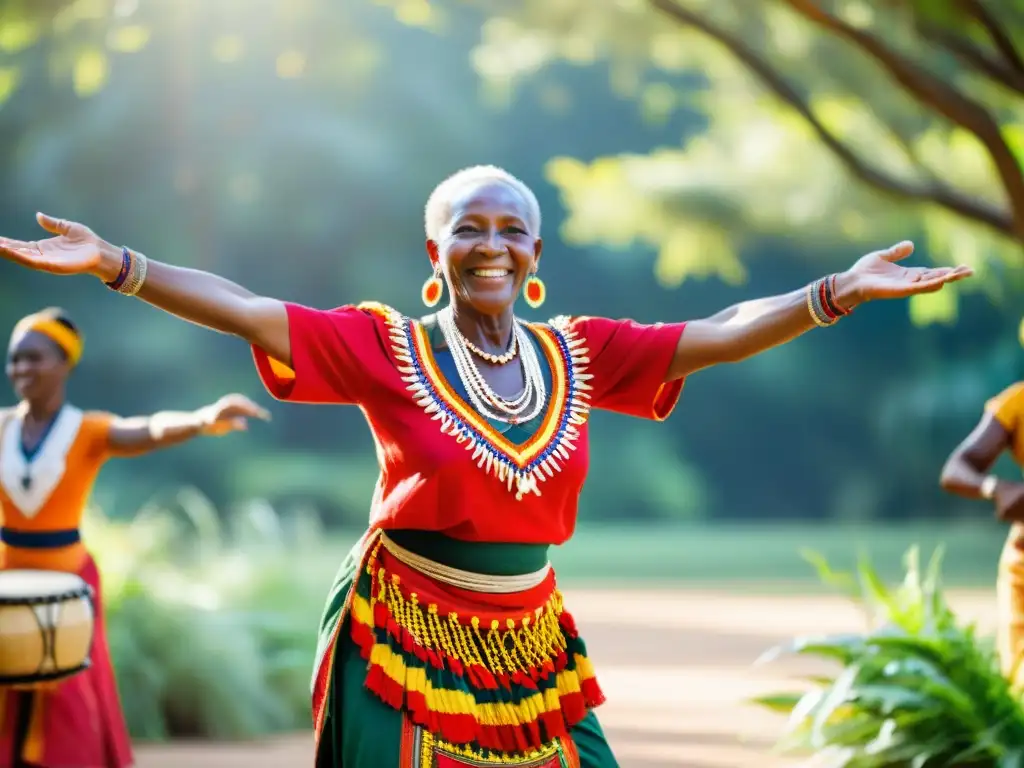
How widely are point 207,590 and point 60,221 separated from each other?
6981 millimetres

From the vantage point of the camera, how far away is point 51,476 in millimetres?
6531

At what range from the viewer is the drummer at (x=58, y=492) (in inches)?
247

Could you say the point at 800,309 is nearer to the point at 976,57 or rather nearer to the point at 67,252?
the point at 67,252

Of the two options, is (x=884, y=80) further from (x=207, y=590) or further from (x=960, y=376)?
(x=960, y=376)

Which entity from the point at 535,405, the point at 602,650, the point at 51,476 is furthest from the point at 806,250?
the point at 535,405

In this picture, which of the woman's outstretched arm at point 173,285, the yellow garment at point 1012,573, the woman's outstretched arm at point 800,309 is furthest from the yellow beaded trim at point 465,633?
the yellow garment at point 1012,573

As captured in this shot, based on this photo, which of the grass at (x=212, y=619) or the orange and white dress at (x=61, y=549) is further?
the grass at (x=212, y=619)

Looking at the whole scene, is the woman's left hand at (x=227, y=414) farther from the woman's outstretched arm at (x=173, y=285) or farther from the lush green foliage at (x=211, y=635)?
the lush green foliage at (x=211, y=635)

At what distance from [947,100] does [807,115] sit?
1249 millimetres

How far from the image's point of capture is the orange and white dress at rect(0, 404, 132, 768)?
6.28 m

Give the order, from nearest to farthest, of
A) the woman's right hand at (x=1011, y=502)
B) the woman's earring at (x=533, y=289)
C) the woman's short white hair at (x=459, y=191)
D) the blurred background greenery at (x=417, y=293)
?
the woman's short white hair at (x=459, y=191), the woman's earring at (x=533, y=289), the woman's right hand at (x=1011, y=502), the blurred background greenery at (x=417, y=293)

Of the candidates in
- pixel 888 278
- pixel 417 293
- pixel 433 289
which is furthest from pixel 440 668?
pixel 417 293

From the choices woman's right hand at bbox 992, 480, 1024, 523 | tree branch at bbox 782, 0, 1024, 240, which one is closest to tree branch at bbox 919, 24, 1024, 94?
tree branch at bbox 782, 0, 1024, 240

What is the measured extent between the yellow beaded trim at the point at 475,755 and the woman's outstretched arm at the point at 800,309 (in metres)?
0.91
